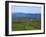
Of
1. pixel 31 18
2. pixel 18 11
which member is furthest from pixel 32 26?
pixel 18 11

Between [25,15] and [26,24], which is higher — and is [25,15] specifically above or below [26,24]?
above

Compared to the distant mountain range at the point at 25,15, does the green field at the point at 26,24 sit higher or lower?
lower

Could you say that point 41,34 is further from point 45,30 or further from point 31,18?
point 31,18

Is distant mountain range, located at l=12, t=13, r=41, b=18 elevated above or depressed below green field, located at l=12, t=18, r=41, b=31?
above

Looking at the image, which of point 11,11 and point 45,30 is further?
point 45,30

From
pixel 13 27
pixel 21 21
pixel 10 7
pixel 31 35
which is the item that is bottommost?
pixel 31 35

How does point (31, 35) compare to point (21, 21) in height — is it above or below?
below

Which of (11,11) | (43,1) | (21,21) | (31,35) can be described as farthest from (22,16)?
(43,1)
